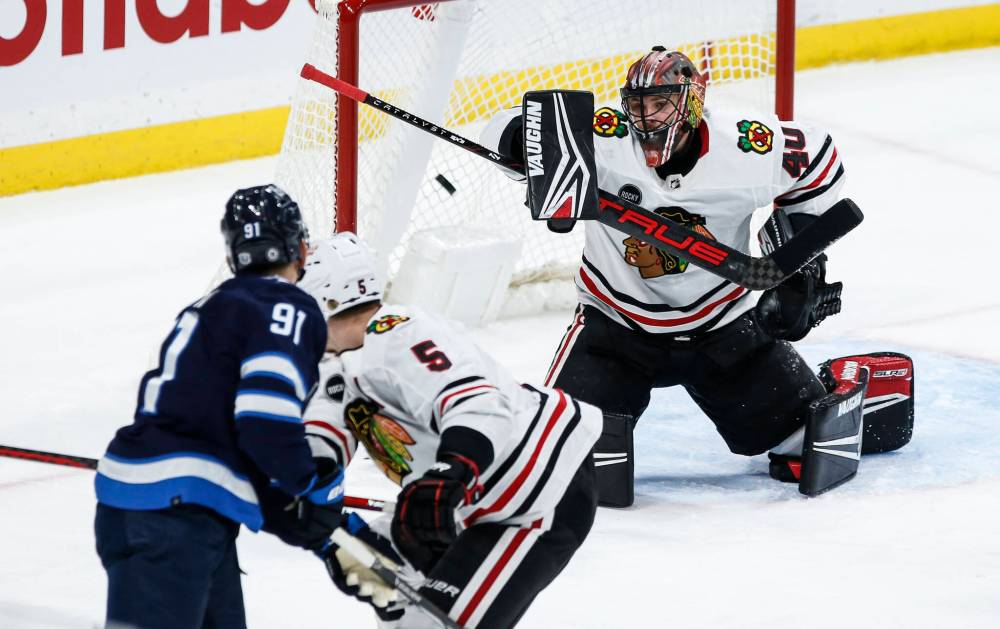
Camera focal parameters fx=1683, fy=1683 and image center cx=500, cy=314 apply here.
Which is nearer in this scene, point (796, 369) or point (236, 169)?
point (796, 369)

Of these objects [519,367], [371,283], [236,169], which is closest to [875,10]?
[236,169]

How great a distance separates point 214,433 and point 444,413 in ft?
1.04

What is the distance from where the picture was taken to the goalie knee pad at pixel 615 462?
357cm

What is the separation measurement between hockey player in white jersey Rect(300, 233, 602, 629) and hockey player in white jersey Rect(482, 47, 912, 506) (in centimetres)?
104

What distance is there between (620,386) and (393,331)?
1.37 meters

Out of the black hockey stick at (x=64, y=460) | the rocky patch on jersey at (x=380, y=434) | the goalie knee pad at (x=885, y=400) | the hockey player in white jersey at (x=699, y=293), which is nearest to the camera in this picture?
the rocky patch on jersey at (x=380, y=434)

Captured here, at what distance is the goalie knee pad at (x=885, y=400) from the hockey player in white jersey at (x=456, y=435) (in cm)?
148

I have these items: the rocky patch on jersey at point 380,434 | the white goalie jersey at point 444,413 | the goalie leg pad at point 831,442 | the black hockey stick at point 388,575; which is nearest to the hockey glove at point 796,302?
the goalie leg pad at point 831,442

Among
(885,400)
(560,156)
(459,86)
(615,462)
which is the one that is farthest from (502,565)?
(459,86)

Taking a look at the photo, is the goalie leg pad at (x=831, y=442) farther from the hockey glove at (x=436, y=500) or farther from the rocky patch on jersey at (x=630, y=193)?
the hockey glove at (x=436, y=500)

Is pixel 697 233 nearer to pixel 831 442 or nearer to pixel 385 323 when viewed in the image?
pixel 831 442

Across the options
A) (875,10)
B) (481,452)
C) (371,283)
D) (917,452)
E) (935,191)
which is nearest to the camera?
(481,452)

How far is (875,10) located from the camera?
7758mm

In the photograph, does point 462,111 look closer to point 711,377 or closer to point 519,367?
point 519,367
